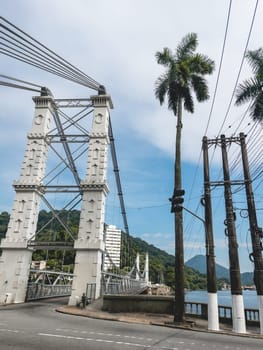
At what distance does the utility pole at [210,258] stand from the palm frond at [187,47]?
695cm

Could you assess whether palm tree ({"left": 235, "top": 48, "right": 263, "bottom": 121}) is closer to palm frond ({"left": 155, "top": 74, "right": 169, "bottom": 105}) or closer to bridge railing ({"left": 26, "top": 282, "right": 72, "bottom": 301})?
palm frond ({"left": 155, "top": 74, "right": 169, "bottom": 105})

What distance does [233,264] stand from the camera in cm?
1384

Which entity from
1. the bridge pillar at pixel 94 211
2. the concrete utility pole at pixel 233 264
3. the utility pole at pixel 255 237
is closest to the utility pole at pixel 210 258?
the concrete utility pole at pixel 233 264

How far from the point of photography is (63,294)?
3509cm

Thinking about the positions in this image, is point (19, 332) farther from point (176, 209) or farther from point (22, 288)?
point (22, 288)

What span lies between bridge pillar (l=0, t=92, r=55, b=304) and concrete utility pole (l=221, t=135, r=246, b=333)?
15787mm

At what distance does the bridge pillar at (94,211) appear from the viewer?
21578mm

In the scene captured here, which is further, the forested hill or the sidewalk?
the forested hill

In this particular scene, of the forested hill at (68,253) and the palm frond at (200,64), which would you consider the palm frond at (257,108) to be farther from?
the forested hill at (68,253)

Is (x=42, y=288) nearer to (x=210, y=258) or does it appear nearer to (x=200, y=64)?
(x=210, y=258)

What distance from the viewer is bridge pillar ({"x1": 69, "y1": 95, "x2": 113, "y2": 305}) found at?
2158 centimetres

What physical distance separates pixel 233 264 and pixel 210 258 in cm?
107

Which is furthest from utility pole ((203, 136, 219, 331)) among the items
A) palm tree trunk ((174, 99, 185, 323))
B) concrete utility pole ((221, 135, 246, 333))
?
palm tree trunk ((174, 99, 185, 323))

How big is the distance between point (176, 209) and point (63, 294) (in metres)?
26.1
